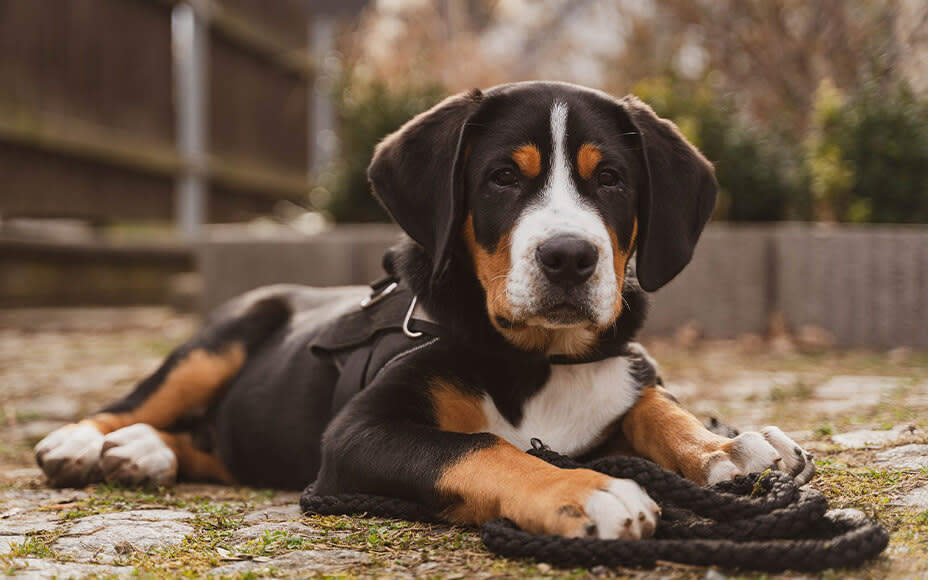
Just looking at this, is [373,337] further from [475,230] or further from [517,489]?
[517,489]

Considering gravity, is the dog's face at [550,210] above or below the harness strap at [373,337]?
above

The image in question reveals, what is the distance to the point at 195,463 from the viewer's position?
4027mm

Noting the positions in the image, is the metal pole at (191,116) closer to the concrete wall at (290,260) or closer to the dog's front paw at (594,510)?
the concrete wall at (290,260)

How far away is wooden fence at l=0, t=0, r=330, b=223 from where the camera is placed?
8.92 metres

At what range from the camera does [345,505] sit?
8.95 feet

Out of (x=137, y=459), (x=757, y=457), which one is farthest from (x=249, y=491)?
(x=757, y=457)

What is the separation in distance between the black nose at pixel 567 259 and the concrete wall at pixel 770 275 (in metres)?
4.82

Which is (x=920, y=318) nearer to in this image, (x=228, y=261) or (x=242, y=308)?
(x=242, y=308)

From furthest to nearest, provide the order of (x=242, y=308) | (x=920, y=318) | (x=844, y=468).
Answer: (x=920, y=318), (x=242, y=308), (x=844, y=468)

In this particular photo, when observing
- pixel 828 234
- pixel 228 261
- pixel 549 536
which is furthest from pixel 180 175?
pixel 549 536

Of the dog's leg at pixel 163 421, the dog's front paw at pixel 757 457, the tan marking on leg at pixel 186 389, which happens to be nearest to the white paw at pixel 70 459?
the dog's leg at pixel 163 421

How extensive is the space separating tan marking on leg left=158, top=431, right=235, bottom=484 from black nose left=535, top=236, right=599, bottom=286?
1951 millimetres

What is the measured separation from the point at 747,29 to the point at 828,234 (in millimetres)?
4728

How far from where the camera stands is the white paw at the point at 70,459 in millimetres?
3541
